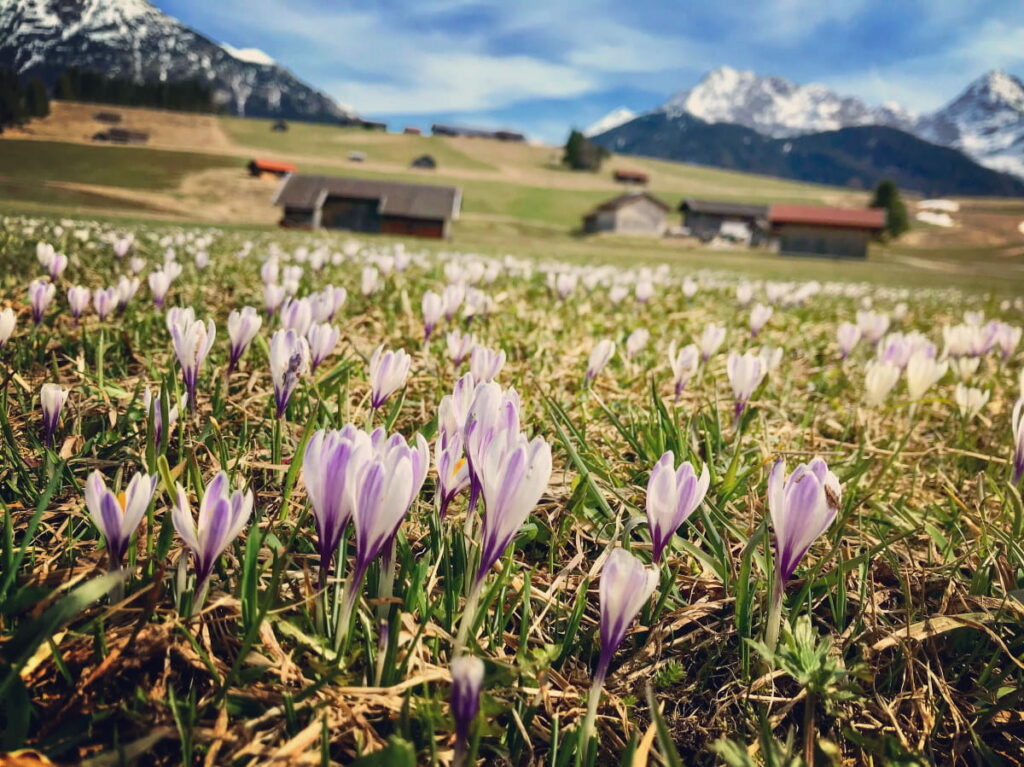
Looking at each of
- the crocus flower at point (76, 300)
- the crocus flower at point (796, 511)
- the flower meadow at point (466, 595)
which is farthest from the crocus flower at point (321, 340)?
the crocus flower at point (796, 511)

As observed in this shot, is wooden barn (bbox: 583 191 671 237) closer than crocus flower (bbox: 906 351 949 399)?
No

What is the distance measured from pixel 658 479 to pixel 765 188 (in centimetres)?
11997

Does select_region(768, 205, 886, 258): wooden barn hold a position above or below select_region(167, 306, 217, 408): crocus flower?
above

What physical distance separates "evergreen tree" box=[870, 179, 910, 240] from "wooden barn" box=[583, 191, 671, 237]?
100ft

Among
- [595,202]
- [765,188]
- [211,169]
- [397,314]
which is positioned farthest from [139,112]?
[397,314]

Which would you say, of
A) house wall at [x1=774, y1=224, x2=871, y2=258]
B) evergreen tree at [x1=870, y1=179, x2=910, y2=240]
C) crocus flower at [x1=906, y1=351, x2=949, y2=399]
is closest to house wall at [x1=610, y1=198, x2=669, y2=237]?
house wall at [x1=774, y1=224, x2=871, y2=258]

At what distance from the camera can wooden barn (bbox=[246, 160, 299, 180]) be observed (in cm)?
6800

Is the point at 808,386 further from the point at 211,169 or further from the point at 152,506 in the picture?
the point at 211,169

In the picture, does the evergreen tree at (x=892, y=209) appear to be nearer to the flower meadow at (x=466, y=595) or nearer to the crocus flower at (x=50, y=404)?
the flower meadow at (x=466, y=595)

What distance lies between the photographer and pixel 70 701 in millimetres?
914

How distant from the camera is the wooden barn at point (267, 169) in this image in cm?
6800

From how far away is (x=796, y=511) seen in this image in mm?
1096

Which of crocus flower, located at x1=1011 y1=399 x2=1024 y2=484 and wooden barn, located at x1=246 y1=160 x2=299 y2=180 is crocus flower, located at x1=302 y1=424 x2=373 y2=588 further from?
wooden barn, located at x1=246 y1=160 x2=299 y2=180

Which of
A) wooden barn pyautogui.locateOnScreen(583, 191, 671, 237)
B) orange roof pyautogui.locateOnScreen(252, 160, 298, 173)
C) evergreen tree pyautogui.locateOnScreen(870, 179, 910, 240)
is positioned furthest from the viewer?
evergreen tree pyautogui.locateOnScreen(870, 179, 910, 240)
